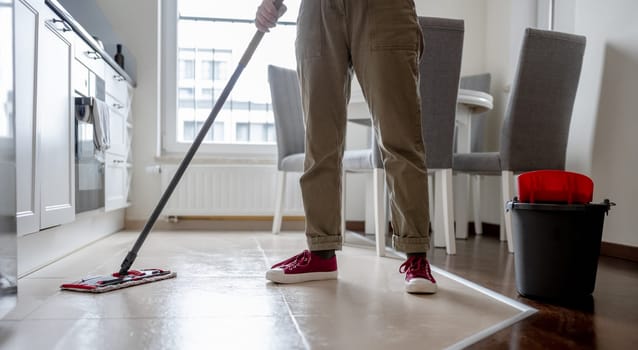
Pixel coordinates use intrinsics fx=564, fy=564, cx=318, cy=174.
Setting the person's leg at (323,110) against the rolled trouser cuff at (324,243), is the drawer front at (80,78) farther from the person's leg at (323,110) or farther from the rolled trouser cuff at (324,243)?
the rolled trouser cuff at (324,243)

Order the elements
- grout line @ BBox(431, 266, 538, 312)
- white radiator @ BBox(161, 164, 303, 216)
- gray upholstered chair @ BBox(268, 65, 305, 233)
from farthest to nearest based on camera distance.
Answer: white radiator @ BBox(161, 164, 303, 216) → gray upholstered chair @ BBox(268, 65, 305, 233) → grout line @ BBox(431, 266, 538, 312)

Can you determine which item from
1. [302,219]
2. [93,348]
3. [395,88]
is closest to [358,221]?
[302,219]

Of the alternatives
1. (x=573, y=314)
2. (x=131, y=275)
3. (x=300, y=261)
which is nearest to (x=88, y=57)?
(x=131, y=275)

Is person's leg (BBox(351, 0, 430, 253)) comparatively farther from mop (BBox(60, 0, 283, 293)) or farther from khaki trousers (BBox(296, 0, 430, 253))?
mop (BBox(60, 0, 283, 293))

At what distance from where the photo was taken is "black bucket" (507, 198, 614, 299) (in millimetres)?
1431

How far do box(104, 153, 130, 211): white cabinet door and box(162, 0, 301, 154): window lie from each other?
2.21 feet

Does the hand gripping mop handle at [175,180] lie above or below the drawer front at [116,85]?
below

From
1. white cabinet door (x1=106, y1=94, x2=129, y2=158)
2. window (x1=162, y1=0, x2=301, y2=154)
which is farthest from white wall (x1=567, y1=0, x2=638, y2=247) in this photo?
white cabinet door (x1=106, y1=94, x2=129, y2=158)

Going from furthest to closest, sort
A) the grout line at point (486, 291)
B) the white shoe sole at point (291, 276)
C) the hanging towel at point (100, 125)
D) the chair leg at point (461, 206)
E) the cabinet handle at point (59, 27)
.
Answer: the chair leg at point (461, 206) → the hanging towel at point (100, 125) → the cabinet handle at point (59, 27) → the white shoe sole at point (291, 276) → the grout line at point (486, 291)

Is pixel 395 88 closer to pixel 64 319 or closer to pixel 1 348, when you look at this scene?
pixel 64 319

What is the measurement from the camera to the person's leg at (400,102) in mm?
1599

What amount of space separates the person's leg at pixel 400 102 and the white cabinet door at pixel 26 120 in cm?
96

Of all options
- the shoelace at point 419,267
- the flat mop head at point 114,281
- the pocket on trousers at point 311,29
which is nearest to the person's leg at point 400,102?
the shoelace at point 419,267

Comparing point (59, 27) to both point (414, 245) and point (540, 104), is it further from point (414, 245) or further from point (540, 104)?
point (540, 104)
